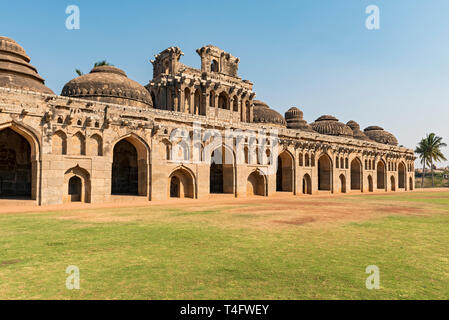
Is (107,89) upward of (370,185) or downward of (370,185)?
upward

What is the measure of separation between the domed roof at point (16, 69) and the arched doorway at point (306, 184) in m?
29.3

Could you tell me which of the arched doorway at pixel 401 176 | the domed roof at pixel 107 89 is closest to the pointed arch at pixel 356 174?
the arched doorway at pixel 401 176

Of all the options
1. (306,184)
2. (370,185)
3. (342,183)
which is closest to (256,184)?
(306,184)

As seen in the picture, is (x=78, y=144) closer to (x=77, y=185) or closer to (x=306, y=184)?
(x=77, y=185)

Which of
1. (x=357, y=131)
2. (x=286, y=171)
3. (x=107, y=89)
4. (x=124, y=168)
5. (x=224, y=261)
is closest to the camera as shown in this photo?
(x=224, y=261)

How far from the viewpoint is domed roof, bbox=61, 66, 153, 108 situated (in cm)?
2736

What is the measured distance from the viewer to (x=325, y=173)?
41000 millimetres

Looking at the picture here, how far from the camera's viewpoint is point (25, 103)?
19.1 metres

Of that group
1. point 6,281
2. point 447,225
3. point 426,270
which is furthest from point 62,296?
point 447,225

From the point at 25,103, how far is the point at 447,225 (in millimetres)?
23515

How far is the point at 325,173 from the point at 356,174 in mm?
7687

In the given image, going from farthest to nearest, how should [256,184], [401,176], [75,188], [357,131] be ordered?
[357,131]
[401,176]
[256,184]
[75,188]

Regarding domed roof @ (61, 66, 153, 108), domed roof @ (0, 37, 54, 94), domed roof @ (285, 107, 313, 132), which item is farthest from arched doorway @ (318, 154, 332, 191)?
domed roof @ (0, 37, 54, 94)
